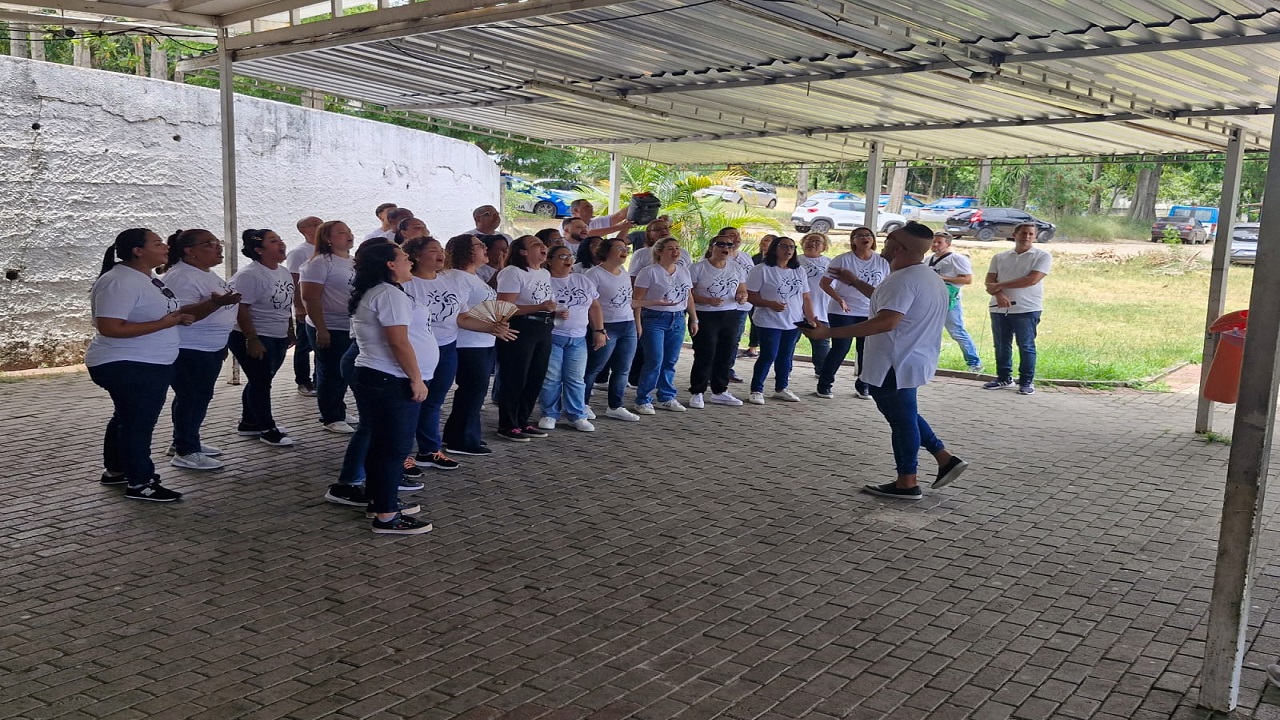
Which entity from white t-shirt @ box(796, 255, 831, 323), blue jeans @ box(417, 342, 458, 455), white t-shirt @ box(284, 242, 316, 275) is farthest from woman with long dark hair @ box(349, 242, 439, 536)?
white t-shirt @ box(796, 255, 831, 323)

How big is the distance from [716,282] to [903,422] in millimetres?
3253

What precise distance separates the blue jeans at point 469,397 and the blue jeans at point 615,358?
123 centimetres

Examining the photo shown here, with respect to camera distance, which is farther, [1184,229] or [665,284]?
[1184,229]

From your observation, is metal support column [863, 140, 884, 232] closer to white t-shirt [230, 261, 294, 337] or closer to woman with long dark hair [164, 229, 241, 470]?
white t-shirt [230, 261, 294, 337]

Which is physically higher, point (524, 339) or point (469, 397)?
point (524, 339)

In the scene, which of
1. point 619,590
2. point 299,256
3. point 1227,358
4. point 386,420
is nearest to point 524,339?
point 299,256

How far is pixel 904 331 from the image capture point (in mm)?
6441

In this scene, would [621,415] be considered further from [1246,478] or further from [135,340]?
[1246,478]

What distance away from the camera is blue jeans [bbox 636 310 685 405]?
924 centimetres

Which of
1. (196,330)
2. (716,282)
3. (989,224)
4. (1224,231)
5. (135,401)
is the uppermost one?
(1224,231)

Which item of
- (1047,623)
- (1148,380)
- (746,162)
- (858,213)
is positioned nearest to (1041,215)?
(858,213)

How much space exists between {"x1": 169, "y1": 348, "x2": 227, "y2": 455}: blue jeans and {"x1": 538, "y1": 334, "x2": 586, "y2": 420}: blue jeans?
8.08 ft

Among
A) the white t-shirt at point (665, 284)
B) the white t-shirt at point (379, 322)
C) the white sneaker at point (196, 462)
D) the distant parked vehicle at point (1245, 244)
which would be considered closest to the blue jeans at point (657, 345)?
the white t-shirt at point (665, 284)

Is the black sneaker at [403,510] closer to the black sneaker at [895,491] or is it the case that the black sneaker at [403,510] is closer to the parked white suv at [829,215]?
the black sneaker at [895,491]
